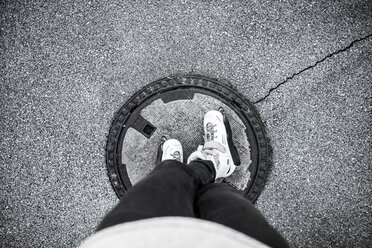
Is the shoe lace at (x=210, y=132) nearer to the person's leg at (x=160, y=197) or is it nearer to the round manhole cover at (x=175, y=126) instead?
the round manhole cover at (x=175, y=126)

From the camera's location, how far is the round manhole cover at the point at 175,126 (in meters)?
2.10

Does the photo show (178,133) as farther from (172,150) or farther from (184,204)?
(184,204)

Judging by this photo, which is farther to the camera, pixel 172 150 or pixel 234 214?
pixel 172 150

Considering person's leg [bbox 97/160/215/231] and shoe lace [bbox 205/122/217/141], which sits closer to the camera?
person's leg [bbox 97/160/215/231]

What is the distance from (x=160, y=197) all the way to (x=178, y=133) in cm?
99

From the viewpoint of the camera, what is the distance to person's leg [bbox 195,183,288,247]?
110cm


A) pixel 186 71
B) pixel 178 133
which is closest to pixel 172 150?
pixel 178 133

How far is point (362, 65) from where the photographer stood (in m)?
2.09

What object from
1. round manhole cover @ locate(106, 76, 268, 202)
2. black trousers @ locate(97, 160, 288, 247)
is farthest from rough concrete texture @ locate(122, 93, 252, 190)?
black trousers @ locate(97, 160, 288, 247)

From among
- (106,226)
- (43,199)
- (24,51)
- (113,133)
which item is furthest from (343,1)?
(43,199)

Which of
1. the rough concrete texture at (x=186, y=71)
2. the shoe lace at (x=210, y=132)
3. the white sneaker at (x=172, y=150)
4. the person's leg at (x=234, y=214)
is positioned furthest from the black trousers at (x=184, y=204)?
the rough concrete texture at (x=186, y=71)

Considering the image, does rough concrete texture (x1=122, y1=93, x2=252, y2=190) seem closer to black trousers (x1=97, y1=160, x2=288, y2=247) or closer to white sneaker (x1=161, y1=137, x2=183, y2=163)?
white sneaker (x1=161, y1=137, x2=183, y2=163)

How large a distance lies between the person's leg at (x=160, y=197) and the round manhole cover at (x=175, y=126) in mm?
650

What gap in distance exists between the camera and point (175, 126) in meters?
2.12
